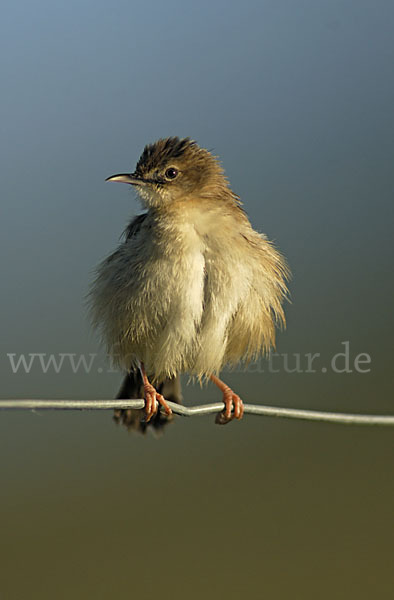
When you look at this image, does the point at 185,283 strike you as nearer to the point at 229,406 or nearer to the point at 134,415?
the point at 229,406

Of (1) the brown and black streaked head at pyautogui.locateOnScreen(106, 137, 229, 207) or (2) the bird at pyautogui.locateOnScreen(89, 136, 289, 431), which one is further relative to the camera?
(1) the brown and black streaked head at pyautogui.locateOnScreen(106, 137, 229, 207)

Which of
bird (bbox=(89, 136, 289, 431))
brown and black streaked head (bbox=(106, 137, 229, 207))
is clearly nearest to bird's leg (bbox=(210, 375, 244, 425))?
bird (bbox=(89, 136, 289, 431))

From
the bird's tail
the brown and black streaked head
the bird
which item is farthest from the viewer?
the bird's tail

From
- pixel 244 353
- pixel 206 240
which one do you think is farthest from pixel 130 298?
pixel 244 353

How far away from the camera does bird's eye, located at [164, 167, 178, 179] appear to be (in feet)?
14.6

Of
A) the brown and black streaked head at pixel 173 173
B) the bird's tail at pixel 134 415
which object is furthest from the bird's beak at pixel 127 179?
the bird's tail at pixel 134 415

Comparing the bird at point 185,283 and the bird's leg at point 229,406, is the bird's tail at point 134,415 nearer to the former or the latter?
the bird at point 185,283

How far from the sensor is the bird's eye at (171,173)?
14.6 feet

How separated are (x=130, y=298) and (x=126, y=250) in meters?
0.33

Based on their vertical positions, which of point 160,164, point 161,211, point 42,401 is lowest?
point 42,401

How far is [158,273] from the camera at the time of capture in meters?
3.93

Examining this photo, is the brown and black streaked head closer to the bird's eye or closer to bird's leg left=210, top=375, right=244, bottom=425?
the bird's eye

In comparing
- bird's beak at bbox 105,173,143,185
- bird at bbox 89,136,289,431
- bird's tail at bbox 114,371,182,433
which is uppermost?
bird's beak at bbox 105,173,143,185

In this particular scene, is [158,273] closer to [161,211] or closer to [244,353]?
[161,211]
